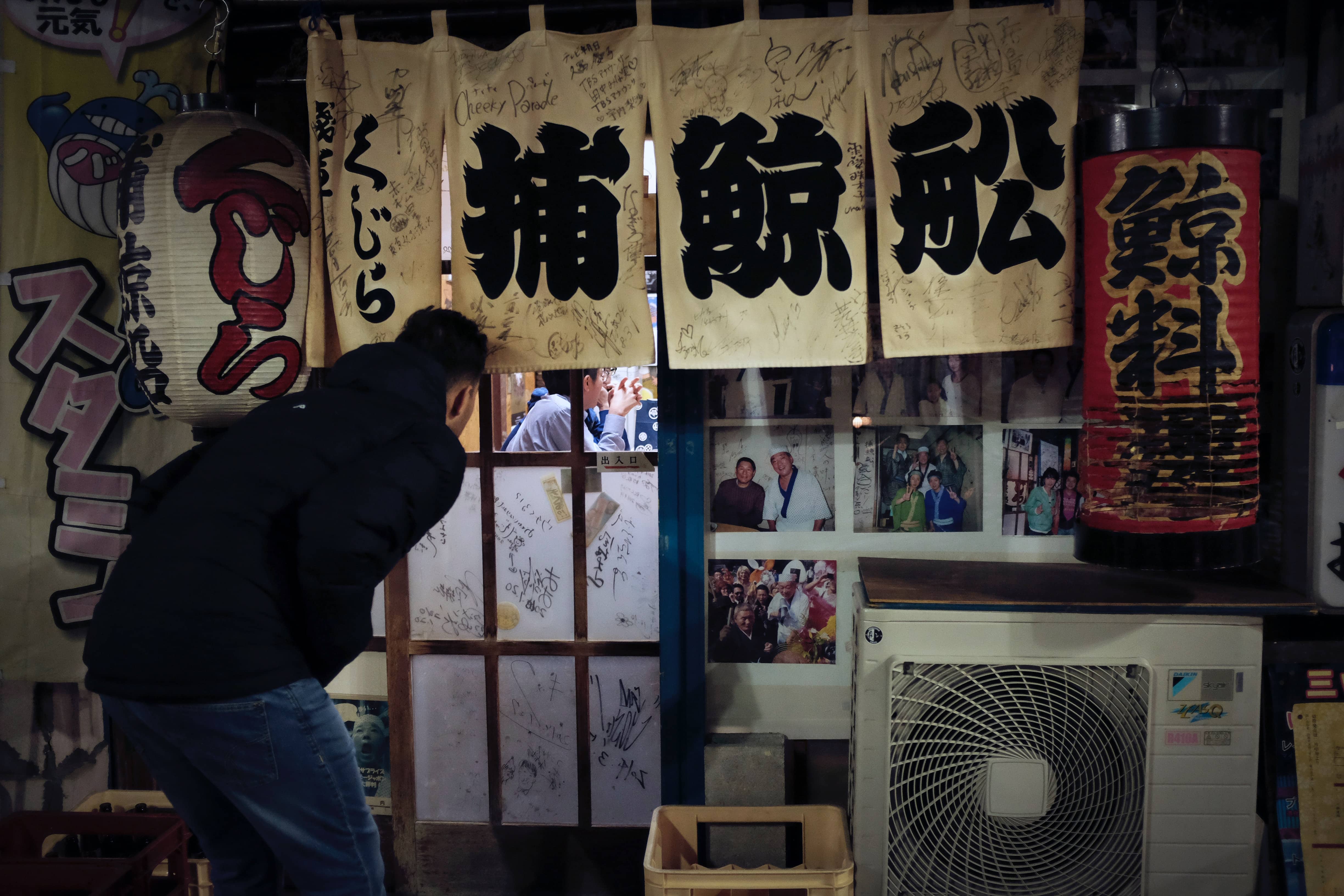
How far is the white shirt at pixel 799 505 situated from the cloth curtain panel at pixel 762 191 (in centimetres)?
59

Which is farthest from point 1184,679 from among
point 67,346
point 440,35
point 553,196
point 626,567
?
point 67,346

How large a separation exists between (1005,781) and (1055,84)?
95.0 inches

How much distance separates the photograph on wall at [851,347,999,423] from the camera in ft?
11.2

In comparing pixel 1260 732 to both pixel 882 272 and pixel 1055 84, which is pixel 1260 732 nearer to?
pixel 882 272

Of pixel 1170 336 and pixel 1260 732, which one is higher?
pixel 1170 336

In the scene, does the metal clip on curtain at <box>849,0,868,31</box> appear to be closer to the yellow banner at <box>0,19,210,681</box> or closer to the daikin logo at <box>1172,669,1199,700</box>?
the daikin logo at <box>1172,669,1199,700</box>

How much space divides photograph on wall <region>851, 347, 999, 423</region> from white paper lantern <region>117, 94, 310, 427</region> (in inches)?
87.6

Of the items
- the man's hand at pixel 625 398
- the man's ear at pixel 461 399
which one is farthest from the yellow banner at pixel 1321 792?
the man's ear at pixel 461 399

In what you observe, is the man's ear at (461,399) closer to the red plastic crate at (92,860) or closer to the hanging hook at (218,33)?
the red plastic crate at (92,860)

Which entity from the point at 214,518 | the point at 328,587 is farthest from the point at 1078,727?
the point at 214,518

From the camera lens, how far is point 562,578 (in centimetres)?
381

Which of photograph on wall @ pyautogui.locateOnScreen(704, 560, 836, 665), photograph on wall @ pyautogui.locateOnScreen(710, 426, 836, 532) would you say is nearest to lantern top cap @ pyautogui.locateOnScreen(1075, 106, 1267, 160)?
photograph on wall @ pyautogui.locateOnScreen(710, 426, 836, 532)

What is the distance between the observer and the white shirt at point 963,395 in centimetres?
342

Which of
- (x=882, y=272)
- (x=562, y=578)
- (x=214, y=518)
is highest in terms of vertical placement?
(x=882, y=272)
